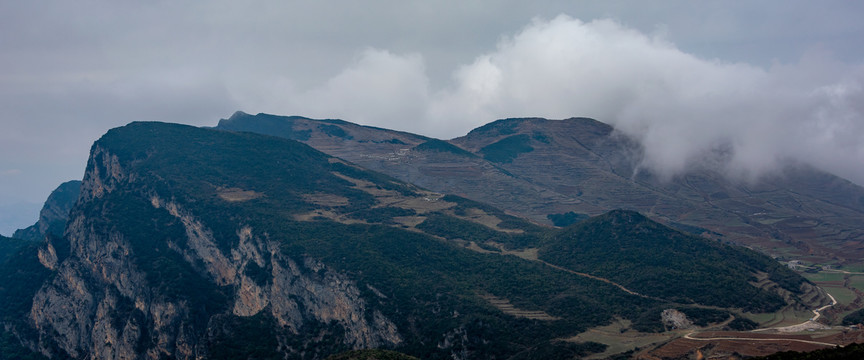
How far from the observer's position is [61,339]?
17438 centimetres

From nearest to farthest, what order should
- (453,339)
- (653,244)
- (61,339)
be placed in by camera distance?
(453,339) < (61,339) < (653,244)

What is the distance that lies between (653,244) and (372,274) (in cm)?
9290

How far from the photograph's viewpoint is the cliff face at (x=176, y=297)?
154m

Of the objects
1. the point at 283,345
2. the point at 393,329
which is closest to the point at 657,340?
the point at 393,329

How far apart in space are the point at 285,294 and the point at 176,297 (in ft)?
101

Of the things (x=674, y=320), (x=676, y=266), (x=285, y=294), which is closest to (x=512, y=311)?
(x=674, y=320)

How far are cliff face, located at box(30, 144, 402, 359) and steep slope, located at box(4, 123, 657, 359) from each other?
40 cm

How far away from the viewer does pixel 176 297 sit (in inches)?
6422

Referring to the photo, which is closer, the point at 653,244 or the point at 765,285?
the point at 765,285

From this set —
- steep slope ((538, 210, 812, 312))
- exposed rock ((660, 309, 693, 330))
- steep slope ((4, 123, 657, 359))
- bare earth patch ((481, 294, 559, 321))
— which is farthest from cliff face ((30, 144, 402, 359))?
steep slope ((538, 210, 812, 312))

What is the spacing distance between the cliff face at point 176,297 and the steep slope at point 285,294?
403 mm

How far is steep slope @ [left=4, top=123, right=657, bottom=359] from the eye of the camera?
14000cm

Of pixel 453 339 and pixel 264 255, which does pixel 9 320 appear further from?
pixel 453 339

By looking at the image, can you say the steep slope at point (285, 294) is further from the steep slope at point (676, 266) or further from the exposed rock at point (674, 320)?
the steep slope at point (676, 266)
